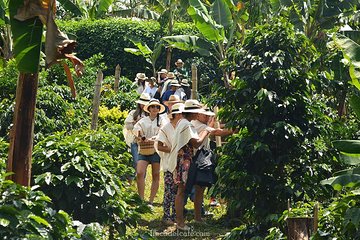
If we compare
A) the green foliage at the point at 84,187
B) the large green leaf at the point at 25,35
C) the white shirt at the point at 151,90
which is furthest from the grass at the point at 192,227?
the white shirt at the point at 151,90

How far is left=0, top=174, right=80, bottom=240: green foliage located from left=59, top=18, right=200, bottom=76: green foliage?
71.2 feet

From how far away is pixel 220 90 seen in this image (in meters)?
9.49

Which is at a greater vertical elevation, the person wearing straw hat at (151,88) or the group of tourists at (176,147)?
the person wearing straw hat at (151,88)

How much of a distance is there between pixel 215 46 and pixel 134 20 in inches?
480

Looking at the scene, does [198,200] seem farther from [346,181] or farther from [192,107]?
[346,181]

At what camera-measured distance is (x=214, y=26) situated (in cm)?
1634

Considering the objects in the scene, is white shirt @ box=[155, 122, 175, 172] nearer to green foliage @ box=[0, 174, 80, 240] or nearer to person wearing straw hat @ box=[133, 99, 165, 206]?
person wearing straw hat @ box=[133, 99, 165, 206]

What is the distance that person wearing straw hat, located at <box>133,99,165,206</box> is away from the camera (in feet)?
38.5

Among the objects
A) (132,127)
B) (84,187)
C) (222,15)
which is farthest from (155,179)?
(222,15)

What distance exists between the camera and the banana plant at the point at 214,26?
1625 centimetres

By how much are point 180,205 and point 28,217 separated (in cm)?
507

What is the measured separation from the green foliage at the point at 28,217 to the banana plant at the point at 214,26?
1029 cm

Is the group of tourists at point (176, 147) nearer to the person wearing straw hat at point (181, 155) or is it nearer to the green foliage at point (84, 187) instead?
the person wearing straw hat at point (181, 155)

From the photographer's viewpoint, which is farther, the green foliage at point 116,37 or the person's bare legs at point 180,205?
the green foliage at point 116,37
